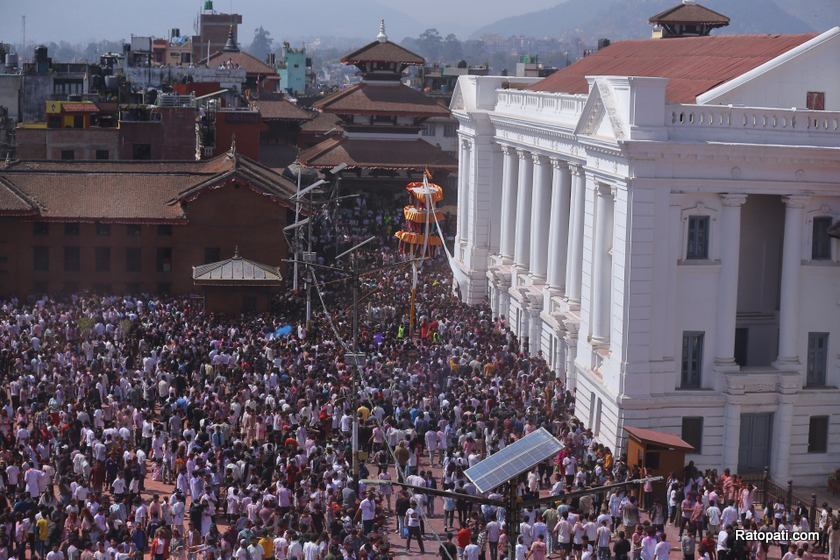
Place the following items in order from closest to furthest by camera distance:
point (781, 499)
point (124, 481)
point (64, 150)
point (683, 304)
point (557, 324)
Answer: point (124, 481) → point (781, 499) → point (683, 304) → point (557, 324) → point (64, 150)

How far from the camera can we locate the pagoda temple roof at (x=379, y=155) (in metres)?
83.1

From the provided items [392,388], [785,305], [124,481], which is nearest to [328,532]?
[124,481]

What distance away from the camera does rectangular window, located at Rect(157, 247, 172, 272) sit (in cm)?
6150

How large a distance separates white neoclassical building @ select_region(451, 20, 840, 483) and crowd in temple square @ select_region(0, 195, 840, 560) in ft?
6.68

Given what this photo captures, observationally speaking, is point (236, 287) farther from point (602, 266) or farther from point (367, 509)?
point (367, 509)

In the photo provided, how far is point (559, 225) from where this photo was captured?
49.0m

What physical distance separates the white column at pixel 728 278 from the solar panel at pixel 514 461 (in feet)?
66.0

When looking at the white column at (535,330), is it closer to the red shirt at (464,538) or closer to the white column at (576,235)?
the white column at (576,235)

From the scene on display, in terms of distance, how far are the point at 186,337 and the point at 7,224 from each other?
1601 cm

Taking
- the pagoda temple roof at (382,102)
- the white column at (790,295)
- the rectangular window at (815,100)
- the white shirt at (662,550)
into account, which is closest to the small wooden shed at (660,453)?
the white column at (790,295)

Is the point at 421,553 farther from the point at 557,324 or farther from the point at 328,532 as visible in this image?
the point at 557,324

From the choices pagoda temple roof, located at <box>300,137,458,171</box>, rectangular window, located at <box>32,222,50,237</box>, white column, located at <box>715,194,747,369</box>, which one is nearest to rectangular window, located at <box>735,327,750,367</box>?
white column, located at <box>715,194,747,369</box>

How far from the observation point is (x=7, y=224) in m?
60.4

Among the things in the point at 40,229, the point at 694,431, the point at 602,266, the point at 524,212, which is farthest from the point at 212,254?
the point at 694,431
